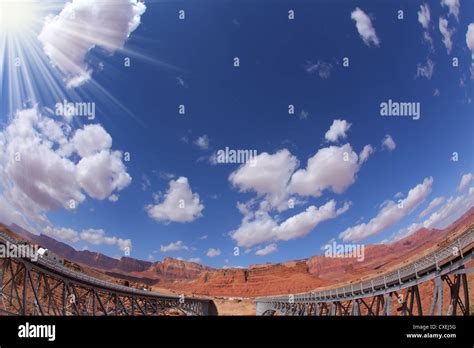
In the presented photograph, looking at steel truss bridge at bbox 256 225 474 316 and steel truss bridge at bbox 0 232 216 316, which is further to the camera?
steel truss bridge at bbox 0 232 216 316

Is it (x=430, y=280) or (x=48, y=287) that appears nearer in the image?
(x=430, y=280)

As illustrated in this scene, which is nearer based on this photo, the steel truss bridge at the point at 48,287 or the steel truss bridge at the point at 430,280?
the steel truss bridge at the point at 430,280
